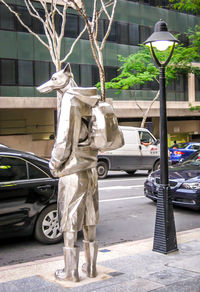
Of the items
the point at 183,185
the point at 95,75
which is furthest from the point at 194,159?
the point at 95,75

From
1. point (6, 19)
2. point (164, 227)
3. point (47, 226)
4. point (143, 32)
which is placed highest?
point (143, 32)

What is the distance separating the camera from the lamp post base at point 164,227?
6430 mm

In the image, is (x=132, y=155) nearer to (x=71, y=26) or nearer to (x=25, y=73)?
(x=25, y=73)

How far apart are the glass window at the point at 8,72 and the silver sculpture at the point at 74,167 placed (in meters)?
25.1

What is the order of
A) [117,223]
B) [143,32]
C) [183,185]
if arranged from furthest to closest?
[143,32] → [183,185] → [117,223]

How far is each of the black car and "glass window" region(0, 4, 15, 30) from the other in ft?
78.4

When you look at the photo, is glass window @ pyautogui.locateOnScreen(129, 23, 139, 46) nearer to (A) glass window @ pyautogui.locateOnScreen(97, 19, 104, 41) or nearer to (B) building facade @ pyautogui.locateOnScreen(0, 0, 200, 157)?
(B) building facade @ pyautogui.locateOnScreen(0, 0, 200, 157)

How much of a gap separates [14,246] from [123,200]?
5352mm

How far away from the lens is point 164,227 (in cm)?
651

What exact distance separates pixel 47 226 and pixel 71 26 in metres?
26.7

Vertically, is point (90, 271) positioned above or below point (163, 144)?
below

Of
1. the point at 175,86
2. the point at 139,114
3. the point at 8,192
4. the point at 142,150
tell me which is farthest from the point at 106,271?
the point at 175,86

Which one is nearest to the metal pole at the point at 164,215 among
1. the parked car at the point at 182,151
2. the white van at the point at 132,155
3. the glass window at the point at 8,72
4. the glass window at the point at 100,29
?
the white van at the point at 132,155

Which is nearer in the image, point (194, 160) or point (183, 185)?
point (183, 185)
